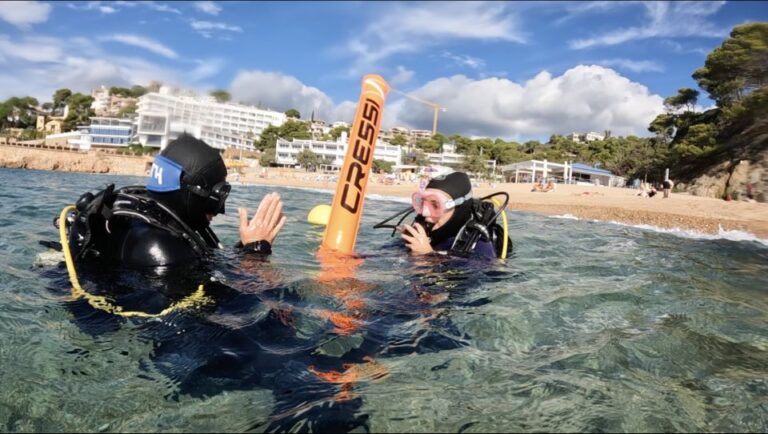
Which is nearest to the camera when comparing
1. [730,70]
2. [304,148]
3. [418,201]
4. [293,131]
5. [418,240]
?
[418,240]

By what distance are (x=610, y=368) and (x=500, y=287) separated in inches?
68.6

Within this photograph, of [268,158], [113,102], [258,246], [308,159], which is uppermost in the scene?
[308,159]

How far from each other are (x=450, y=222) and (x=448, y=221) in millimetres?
31

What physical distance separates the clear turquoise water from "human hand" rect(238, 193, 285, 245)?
0.91ft

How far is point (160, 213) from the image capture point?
2836 mm

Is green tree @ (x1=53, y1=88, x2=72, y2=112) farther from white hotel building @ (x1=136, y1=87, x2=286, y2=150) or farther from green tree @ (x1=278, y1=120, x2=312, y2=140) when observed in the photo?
white hotel building @ (x1=136, y1=87, x2=286, y2=150)

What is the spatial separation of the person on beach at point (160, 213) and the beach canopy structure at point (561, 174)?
55265 millimetres

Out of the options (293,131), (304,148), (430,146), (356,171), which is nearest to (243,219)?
(356,171)

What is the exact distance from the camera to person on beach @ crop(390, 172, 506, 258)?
4828 mm

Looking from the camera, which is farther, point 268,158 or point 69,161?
point 268,158

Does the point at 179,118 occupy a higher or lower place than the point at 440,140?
lower

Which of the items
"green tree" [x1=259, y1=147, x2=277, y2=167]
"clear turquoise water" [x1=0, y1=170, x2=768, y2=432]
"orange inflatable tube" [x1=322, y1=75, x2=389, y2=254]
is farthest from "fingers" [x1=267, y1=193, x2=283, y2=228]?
"green tree" [x1=259, y1=147, x2=277, y2=167]

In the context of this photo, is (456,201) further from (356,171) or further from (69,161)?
(69,161)

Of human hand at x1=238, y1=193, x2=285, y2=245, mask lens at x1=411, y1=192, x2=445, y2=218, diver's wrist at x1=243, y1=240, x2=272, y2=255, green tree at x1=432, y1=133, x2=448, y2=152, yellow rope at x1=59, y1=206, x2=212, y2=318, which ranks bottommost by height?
yellow rope at x1=59, y1=206, x2=212, y2=318
